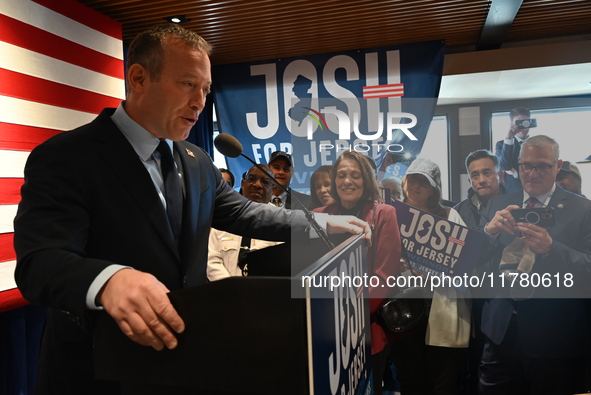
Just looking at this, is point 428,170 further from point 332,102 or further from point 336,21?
point 332,102

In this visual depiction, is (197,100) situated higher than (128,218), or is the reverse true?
(197,100)

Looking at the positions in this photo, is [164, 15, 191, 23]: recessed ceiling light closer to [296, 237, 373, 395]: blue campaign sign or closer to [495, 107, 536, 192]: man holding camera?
[495, 107, 536, 192]: man holding camera

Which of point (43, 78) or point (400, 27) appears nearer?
point (43, 78)

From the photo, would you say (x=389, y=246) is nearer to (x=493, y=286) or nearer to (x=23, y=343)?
(x=493, y=286)

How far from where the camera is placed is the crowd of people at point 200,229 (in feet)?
2.31

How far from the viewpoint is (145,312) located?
58 cm

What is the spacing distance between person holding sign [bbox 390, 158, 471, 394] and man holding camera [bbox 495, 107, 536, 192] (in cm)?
31

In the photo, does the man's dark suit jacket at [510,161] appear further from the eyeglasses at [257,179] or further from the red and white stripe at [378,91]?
the red and white stripe at [378,91]

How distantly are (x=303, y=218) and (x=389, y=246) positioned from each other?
2.80ft

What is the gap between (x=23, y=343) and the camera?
7.54ft

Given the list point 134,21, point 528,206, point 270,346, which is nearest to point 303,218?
point 270,346

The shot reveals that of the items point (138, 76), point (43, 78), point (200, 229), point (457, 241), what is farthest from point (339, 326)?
point (43, 78)

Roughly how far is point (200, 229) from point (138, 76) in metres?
0.39

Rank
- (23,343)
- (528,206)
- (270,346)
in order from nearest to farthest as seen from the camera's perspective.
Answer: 1. (270,346)
2. (528,206)
3. (23,343)
